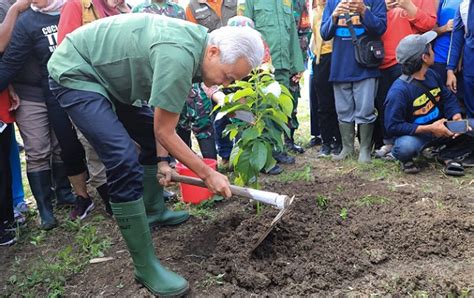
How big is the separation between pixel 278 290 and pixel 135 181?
1015 millimetres

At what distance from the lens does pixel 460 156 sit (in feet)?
15.3

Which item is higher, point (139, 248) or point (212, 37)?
point (212, 37)

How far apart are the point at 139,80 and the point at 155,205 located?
123 cm

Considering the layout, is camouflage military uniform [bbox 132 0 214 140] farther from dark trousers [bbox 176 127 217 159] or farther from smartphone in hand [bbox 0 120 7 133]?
smartphone in hand [bbox 0 120 7 133]

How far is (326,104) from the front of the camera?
5.39 m

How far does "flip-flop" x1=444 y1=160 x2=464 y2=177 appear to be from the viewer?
4.41m

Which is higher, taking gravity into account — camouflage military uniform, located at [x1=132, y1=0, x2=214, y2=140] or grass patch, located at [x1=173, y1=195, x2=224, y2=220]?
camouflage military uniform, located at [x1=132, y1=0, x2=214, y2=140]

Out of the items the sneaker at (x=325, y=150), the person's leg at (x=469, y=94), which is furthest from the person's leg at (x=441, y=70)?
the sneaker at (x=325, y=150)

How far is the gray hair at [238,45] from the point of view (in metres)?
2.38

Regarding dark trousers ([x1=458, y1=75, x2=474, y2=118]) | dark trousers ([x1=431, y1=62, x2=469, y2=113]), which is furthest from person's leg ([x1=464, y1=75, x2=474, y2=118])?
dark trousers ([x1=431, y1=62, x2=469, y2=113])

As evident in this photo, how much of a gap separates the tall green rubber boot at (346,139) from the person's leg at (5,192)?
3.31m

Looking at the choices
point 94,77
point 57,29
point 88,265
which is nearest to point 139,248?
point 88,265

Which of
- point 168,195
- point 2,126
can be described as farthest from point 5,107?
point 168,195

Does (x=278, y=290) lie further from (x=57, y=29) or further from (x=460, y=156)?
(x=460, y=156)
